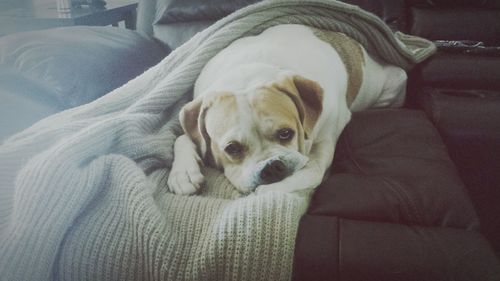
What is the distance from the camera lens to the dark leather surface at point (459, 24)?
6.41ft

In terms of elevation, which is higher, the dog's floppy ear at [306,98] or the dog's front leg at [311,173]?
the dog's floppy ear at [306,98]

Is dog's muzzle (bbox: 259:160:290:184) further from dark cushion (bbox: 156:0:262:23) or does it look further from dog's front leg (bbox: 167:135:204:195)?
dark cushion (bbox: 156:0:262:23)

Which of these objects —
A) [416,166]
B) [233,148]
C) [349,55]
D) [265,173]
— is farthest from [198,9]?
[416,166]

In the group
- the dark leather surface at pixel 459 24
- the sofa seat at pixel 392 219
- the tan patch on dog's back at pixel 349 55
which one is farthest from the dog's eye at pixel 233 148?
the dark leather surface at pixel 459 24

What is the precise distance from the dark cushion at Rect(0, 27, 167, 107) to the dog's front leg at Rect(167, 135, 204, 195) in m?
0.49

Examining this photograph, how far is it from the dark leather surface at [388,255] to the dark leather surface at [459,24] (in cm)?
139

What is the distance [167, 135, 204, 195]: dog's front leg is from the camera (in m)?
0.99

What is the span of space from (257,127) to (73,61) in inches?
30.0

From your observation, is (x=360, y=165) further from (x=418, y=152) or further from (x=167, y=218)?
(x=167, y=218)

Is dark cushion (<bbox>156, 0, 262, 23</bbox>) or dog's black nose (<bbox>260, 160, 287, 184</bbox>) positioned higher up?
dark cushion (<bbox>156, 0, 262, 23</bbox>)

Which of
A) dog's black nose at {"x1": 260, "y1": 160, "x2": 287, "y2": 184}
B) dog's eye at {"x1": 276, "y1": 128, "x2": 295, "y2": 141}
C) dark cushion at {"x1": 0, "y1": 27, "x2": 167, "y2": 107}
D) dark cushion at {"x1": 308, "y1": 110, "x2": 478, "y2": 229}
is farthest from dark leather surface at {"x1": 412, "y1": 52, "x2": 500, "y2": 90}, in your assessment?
dark cushion at {"x1": 0, "y1": 27, "x2": 167, "y2": 107}

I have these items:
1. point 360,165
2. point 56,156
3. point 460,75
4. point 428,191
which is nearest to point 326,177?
point 360,165

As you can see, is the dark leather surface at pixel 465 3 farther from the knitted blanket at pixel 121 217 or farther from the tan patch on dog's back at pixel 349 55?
the knitted blanket at pixel 121 217

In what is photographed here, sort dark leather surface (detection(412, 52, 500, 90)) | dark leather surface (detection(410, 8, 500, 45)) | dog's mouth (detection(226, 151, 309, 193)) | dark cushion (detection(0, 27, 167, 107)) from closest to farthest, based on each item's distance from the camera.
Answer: dog's mouth (detection(226, 151, 309, 193)) → dark cushion (detection(0, 27, 167, 107)) → dark leather surface (detection(412, 52, 500, 90)) → dark leather surface (detection(410, 8, 500, 45))
